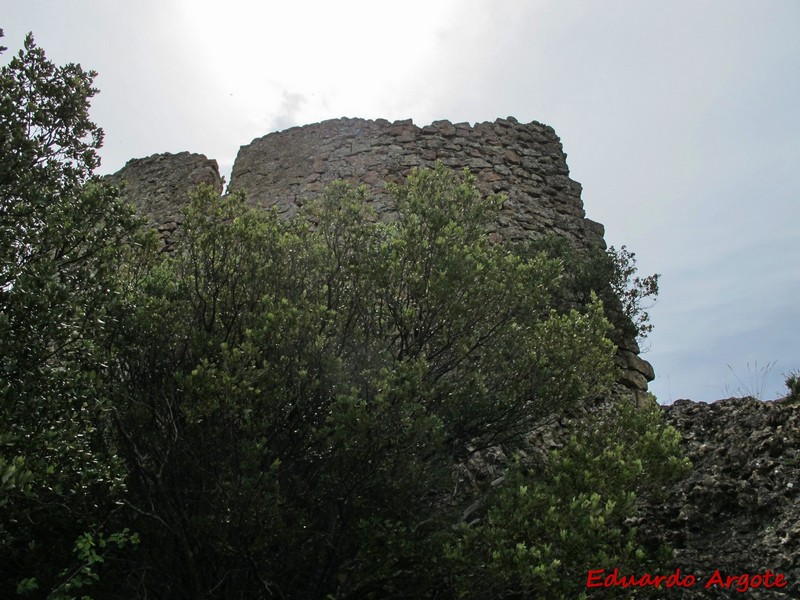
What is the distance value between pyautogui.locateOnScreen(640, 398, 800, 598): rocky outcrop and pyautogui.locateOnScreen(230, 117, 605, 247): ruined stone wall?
4.27 meters

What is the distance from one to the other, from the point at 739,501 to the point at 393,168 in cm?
681

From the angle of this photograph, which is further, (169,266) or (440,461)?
(169,266)

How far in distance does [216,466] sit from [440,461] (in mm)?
1766

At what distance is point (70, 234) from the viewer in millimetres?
5184

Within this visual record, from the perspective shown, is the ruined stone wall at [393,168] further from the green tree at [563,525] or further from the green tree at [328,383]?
the green tree at [563,525]

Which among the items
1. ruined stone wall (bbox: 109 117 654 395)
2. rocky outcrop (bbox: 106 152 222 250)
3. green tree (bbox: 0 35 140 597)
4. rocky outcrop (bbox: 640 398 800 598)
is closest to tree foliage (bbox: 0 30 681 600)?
green tree (bbox: 0 35 140 597)

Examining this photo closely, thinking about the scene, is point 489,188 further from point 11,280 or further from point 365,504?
point 11,280

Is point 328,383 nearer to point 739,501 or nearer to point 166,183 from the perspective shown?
point 739,501

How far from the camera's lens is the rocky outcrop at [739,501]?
613 centimetres

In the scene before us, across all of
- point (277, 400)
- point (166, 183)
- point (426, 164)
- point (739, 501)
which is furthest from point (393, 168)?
point (739, 501)

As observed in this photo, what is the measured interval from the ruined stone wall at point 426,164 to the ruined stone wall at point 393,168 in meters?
0.02

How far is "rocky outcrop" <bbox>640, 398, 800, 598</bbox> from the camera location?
20.1ft

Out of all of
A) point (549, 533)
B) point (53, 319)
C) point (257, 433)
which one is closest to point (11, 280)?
point (53, 319)

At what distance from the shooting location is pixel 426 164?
37.9ft
